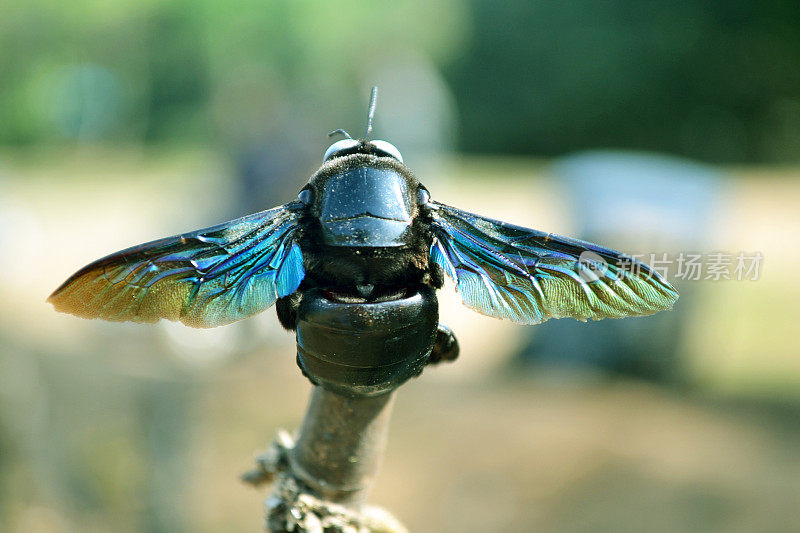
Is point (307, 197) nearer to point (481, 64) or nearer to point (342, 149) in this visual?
point (342, 149)

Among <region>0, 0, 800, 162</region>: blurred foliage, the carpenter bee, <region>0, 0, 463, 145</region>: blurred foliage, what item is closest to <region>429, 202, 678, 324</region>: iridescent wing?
the carpenter bee

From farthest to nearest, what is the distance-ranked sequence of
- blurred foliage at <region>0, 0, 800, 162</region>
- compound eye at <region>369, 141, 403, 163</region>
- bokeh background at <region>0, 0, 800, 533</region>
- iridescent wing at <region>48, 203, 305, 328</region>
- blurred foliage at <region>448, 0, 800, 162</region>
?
blurred foliage at <region>0, 0, 800, 162</region>
blurred foliage at <region>448, 0, 800, 162</region>
bokeh background at <region>0, 0, 800, 533</region>
compound eye at <region>369, 141, 403, 163</region>
iridescent wing at <region>48, 203, 305, 328</region>

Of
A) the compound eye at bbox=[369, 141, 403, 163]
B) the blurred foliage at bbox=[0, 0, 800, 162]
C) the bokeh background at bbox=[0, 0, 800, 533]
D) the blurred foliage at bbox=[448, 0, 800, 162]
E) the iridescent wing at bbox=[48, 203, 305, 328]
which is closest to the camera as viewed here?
the iridescent wing at bbox=[48, 203, 305, 328]

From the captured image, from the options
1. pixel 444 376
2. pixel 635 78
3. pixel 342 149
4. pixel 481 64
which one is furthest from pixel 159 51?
pixel 342 149

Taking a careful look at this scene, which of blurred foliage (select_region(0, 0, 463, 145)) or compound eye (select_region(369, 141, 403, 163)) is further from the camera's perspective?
blurred foliage (select_region(0, 0, 463, 145))

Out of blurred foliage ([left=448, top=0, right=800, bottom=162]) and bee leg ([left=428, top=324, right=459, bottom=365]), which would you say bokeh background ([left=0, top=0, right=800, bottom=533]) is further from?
bee leg ([left=428, top=324, right=459, bottom=365])

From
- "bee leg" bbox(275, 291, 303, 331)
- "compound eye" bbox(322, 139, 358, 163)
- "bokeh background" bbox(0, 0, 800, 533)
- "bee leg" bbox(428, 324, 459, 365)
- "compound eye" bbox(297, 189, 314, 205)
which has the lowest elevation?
"bokeh background" bbox(0, 0, 800, 533)

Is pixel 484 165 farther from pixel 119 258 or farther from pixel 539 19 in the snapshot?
pixel 119 258

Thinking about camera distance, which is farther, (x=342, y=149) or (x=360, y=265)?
(x=342, y=149)
